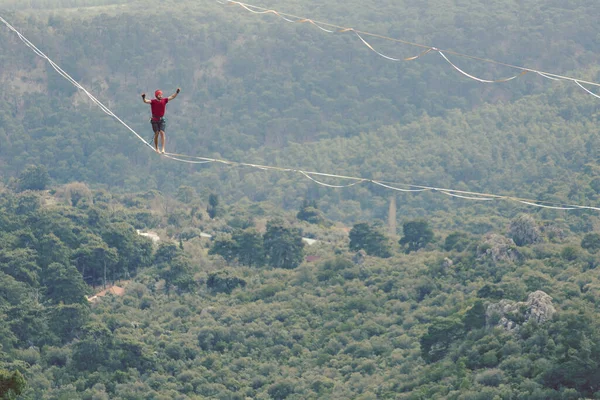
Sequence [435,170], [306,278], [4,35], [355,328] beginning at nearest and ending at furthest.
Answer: [355,328]
[306,278]
[435,170]
[4,35]

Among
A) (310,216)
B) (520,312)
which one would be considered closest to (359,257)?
(310,216)

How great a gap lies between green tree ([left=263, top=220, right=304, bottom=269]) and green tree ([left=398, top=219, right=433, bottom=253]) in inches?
270

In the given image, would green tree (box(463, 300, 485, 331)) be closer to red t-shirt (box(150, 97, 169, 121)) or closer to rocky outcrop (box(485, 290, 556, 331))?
rocky outcrop (box(485, 290, 556, 331))

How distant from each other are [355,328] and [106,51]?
7252cm

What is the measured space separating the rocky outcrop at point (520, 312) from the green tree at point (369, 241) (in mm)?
22335

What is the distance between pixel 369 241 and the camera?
99.1 m

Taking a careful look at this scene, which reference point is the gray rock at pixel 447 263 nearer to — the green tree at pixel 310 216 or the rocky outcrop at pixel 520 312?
the rocky outcrop at pixel 520 312

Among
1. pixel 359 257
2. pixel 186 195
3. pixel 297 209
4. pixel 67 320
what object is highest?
pixel 359 257

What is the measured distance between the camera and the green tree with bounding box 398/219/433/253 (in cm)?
10012

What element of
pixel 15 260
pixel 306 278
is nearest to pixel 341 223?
pixel 306 278

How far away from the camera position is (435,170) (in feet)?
442

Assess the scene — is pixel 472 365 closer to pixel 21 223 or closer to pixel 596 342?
pixel 596 342

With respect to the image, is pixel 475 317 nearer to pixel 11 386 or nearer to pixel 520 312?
pixel 520 312

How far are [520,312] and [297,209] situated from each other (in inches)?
2202
